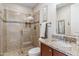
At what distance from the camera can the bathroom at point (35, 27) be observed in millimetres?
1487

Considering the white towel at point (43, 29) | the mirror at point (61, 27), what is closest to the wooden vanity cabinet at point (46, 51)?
the white towel at point (43, 29)

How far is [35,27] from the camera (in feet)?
4.99

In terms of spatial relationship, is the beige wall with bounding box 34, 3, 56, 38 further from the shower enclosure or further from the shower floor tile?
the shower floor tile

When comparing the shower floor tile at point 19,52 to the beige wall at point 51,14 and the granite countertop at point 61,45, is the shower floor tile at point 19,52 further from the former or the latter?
the beige wall at point 51,14

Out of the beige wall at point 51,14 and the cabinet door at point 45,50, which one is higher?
the beige wall at point 51,14

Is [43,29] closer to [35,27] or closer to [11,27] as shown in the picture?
[35,27]

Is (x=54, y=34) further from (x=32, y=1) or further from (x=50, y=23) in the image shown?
(x=32, y=1)

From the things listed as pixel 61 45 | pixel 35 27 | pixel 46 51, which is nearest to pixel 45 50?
pixel 46 51

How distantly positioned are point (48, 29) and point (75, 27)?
39cm

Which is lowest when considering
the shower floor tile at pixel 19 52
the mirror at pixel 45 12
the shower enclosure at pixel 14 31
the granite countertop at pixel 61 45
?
the shower floor tile at pixel 19 52

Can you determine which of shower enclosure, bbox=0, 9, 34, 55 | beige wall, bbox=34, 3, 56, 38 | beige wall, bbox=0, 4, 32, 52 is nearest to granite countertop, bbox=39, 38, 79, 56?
beige wall, bbox=34, 3, 56, 38

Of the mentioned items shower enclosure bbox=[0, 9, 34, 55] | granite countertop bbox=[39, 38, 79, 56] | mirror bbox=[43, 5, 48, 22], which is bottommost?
granite countertop bbox=[39, 38, 79, 56]

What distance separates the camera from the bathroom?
149 cm

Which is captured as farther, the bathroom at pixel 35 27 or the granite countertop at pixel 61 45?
the bathroom at pixel 35 27
